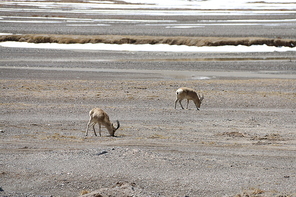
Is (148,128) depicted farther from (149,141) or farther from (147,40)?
(147,40)

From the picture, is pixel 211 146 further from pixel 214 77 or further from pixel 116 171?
pixel 214 77

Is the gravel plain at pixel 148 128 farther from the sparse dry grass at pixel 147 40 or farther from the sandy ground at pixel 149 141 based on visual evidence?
the sparse dry grass at pixel 147 40

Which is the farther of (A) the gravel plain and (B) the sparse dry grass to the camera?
(B) the sparse dry grass

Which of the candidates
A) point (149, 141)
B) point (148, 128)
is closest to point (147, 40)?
point (148, 128)

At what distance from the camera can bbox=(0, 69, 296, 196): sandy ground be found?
416 inches

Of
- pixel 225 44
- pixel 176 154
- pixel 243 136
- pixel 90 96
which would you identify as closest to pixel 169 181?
pixel 176 154

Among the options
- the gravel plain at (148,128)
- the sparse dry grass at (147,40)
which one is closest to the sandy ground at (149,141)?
the gravel plain at (148,128)

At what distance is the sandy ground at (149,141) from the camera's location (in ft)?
34.6

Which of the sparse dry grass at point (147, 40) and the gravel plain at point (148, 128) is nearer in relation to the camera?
the gravel plain at point (148, 128)

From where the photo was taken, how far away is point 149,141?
1413 cm

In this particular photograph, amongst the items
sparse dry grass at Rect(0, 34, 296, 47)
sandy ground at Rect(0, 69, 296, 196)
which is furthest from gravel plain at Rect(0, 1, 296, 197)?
sparse dry grass at Rect(0, 34, 296, 47)

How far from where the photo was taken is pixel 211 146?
1365 cm

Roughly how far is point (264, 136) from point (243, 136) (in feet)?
1.85

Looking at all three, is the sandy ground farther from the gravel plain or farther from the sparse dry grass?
the sparse dry grass
